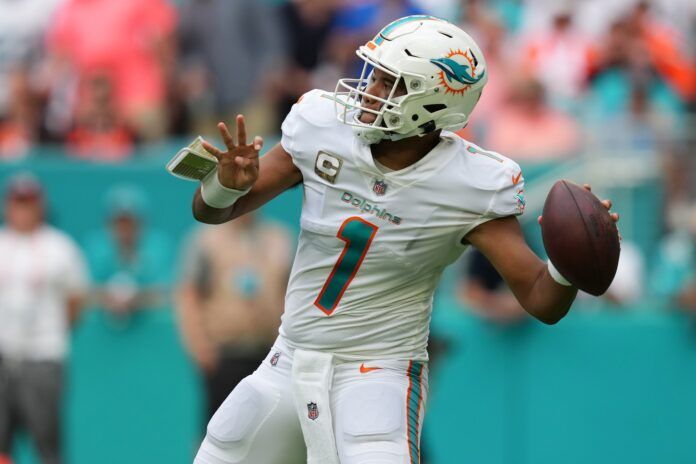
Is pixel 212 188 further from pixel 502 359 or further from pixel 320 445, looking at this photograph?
pixel 502 359

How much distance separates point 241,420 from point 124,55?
6138mm

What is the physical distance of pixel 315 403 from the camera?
15.6 ft

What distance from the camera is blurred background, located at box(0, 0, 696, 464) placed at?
8828 millimetres

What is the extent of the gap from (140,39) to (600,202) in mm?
6557

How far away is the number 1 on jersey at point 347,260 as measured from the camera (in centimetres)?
480

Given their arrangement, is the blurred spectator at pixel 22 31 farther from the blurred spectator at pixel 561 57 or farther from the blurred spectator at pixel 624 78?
the blurred spectator at pixel 624 78

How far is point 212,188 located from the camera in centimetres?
477

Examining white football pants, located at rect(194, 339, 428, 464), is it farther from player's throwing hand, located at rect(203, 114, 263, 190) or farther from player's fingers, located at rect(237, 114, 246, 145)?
player's fingers, located at rect(237, 114, 246, 145)

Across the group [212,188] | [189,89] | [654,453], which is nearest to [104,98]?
[189,89]

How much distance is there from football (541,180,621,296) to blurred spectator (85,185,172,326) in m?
5.13

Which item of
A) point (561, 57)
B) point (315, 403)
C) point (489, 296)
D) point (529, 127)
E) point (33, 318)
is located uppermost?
point (561, 57)

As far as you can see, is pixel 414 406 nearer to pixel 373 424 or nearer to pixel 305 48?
pixel 373 424

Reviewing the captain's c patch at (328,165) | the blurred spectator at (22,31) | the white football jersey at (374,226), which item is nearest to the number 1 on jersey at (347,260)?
the white football jersey at (374,226)

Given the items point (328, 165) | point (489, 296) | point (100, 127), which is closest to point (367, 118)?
point (328, 165)
